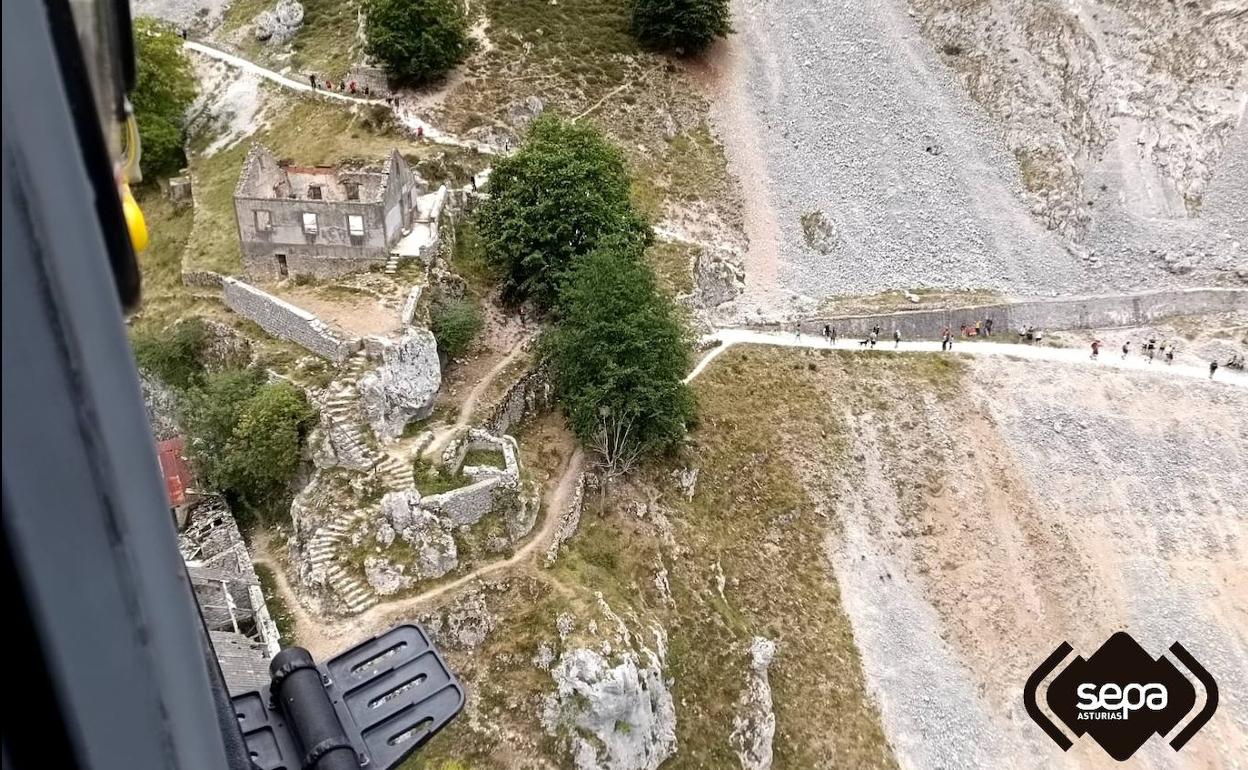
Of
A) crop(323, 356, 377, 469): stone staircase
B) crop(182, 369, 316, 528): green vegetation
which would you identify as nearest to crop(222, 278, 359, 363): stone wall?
crop(323, 356, 377, 469): stone staircase

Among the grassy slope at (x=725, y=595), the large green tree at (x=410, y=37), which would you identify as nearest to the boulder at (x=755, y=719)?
the grassy slope at (x=725, y=595)

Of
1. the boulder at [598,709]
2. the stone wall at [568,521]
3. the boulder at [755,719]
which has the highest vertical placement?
the stone wall at [568,521]

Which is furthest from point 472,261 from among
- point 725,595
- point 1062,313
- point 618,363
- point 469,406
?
point 1062,313

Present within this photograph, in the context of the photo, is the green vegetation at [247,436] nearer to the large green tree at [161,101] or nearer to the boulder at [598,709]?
the boulder at [598,709]

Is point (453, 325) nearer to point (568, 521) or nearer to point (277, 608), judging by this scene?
point (568, 521)

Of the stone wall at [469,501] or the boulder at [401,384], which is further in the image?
the boulder at [401,384]
